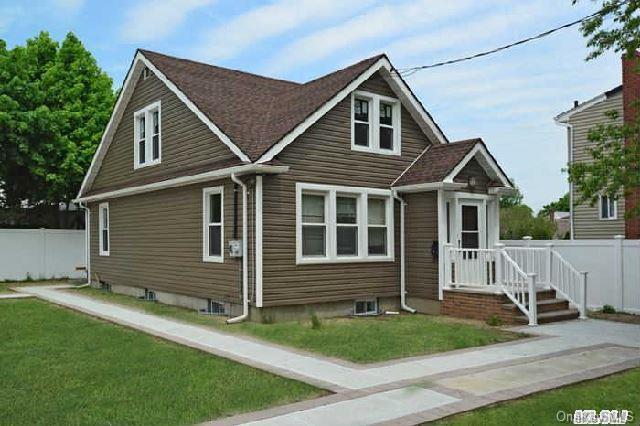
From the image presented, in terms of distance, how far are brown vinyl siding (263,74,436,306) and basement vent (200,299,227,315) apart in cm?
171

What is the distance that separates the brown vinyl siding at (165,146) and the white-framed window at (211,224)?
2.24 ft

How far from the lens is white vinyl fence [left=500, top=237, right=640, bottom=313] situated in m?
13.6

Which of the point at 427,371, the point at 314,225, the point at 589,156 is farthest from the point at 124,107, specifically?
the point at 589,156

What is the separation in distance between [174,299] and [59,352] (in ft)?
20.2

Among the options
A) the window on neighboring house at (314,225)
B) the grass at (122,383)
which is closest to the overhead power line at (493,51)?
the window on neighboring house at (314,225)

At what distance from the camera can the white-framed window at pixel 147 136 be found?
16.6m

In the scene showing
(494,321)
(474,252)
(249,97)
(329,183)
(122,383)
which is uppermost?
(249,97)

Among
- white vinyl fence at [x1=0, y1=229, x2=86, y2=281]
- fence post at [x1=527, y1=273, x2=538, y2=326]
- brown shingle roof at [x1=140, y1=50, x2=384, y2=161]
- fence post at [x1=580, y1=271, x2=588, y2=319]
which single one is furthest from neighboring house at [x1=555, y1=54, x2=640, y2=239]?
white vinyl fence at [x1=0, y1=229, x2=86, y2=281]

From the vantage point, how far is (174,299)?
50.9ft

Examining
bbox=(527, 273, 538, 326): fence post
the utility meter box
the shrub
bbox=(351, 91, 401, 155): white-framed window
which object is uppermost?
bbox=(351, 91, 401, 155): white-framed window

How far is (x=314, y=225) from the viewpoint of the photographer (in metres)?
13.4

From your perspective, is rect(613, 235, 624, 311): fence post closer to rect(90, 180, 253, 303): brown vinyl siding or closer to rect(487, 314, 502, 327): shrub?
rect(487, 314, 502, 327): shrub

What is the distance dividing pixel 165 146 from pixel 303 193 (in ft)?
15.5

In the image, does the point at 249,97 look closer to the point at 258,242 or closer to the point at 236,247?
the point at 236,247
